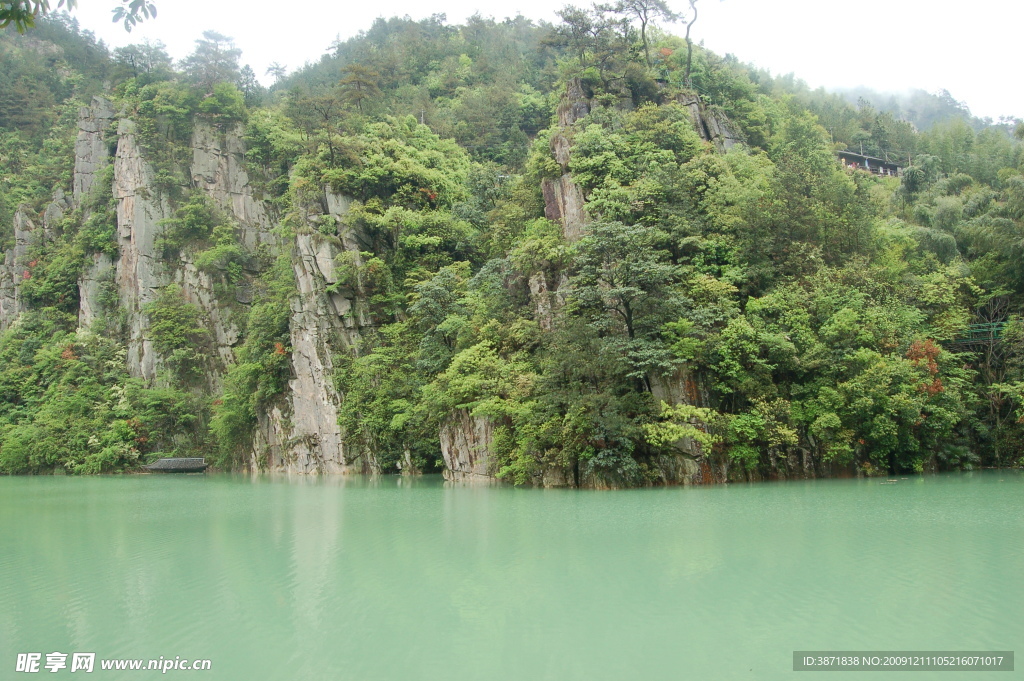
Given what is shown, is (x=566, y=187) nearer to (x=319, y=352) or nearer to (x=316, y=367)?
(x=319, y=352)

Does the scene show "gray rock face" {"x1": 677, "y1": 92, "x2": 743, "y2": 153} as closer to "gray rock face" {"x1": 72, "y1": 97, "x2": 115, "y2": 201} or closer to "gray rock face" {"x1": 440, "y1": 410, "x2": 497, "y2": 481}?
"gray rock face" {"x1": 440, "y1": 410, "x2": 497, "y2": 481}

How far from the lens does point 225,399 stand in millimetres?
35688

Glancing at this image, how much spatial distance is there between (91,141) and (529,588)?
160 ft

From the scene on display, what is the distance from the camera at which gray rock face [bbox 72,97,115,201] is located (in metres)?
45.8

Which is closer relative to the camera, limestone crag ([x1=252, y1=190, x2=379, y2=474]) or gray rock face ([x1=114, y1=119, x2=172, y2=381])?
limestone crag ([x1=252, y1=190, x2=379, y2=474])

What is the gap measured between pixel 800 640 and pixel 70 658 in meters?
6.46

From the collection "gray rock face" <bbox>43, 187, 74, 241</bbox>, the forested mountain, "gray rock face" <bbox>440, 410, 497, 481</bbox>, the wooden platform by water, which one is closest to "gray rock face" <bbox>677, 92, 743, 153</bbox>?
the forested mountain

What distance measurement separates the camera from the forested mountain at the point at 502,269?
2072 centimetres

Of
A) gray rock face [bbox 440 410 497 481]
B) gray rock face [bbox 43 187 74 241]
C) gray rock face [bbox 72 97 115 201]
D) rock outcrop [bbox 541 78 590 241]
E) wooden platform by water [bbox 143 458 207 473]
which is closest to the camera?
gray rock face [bbox 440 410 497 481]

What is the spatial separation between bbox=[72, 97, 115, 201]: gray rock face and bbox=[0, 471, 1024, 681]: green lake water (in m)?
37.6

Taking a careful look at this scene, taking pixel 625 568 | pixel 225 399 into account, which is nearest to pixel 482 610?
pixel 625 568

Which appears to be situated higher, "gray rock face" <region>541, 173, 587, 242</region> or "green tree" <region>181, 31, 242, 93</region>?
"green tree" <region>181, 31, 242, 93</region>

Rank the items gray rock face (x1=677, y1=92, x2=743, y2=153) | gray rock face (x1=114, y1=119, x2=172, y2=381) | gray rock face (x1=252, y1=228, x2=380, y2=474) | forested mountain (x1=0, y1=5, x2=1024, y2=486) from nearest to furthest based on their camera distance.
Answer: forested mountain (x1=0, y1=5, x2=1024, y2=486), gray rock face (x1=677, y1=92, x2=743, y2=153), gray rock face (x1=252, y1=228, x2=380, y2=474), gray rock face (x1=114, y1=119, x2=172, y2=381)

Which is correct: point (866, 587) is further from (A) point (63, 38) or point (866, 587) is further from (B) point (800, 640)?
(A) point (63, 38)
